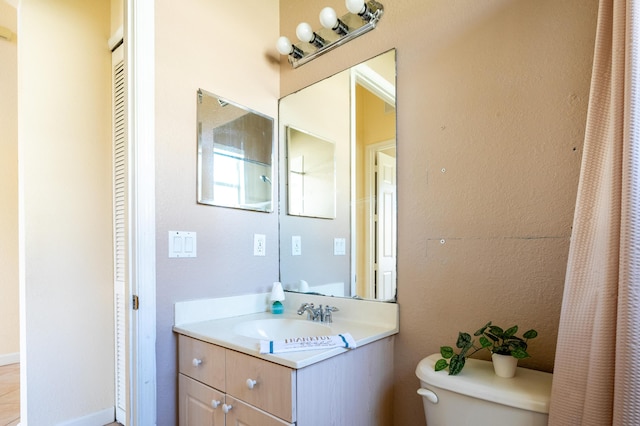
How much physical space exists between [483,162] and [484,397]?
72cm

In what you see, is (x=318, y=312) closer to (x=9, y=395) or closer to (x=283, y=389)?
(x=283, y=389)

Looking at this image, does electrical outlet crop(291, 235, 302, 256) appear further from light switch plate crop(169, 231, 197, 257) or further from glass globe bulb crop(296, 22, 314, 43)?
glass globe bulb crop(296, 22, 314, 43)

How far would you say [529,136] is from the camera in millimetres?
1046

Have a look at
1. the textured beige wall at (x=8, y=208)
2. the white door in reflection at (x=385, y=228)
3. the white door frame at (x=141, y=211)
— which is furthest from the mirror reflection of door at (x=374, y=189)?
the textured beige wall at (x=8, y=208)

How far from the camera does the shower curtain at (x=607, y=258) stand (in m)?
0.67

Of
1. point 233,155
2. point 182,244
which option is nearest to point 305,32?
point 233,155

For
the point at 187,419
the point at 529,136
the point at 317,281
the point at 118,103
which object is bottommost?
the point at 187,419

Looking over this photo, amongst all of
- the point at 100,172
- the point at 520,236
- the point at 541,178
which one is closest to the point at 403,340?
the point at 520,236

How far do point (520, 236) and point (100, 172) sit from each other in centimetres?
223

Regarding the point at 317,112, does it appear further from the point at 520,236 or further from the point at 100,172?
the point at 100,172

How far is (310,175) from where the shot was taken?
1762 millimetres

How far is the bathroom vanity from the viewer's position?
0.95 metres

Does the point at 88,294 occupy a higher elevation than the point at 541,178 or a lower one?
lower

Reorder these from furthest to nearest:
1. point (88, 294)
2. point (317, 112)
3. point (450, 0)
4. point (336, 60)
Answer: point (88, 294), point (317, 112), point (336, 60), point (450, 0)
